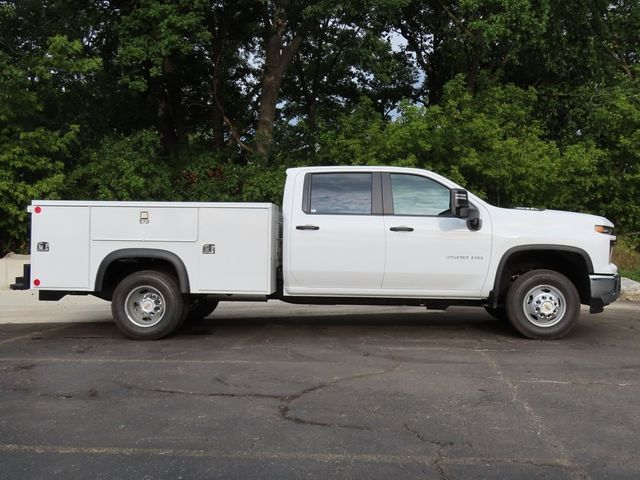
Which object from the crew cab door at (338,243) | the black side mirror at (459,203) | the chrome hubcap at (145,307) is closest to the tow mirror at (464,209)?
the black side mirror at (459,203)

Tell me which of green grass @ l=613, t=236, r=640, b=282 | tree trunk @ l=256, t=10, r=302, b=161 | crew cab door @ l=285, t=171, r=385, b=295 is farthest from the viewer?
tree trunk @ l=256, t=10, r=302, b=161

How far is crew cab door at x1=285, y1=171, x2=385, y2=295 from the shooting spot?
25.1 feet

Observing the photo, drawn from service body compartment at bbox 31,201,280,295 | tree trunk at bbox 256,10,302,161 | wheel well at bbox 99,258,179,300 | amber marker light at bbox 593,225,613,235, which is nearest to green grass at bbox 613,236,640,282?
amber marker light at bbox 593,225,613,235

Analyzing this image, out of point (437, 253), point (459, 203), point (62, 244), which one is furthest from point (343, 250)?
point (62, 244)

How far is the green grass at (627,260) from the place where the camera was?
1462 cm

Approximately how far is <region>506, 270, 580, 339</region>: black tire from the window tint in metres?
2.01

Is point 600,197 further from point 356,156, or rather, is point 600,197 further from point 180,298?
point 180,298

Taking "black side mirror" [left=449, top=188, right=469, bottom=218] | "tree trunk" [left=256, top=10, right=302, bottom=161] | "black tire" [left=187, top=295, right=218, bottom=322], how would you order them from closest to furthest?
"black side mirror" [left=449, top=188, right=469, bottom=218]
"black tire" [left=187, top=295, right=218, bottom=322]
"tree trunk" [left=256, top=10, right=302, bottom=161]

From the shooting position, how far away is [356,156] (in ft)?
52.4

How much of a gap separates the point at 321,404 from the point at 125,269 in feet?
12.6

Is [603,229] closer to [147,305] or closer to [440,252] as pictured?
[440,252]

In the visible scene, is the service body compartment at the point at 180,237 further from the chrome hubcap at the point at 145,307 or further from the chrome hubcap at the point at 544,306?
the chrome hubcap at the point at 544,306

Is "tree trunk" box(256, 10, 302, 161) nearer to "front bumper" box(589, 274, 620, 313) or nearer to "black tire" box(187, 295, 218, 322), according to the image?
"black tire" box(187, 295, 218, 322)

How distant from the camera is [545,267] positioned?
802 cm
